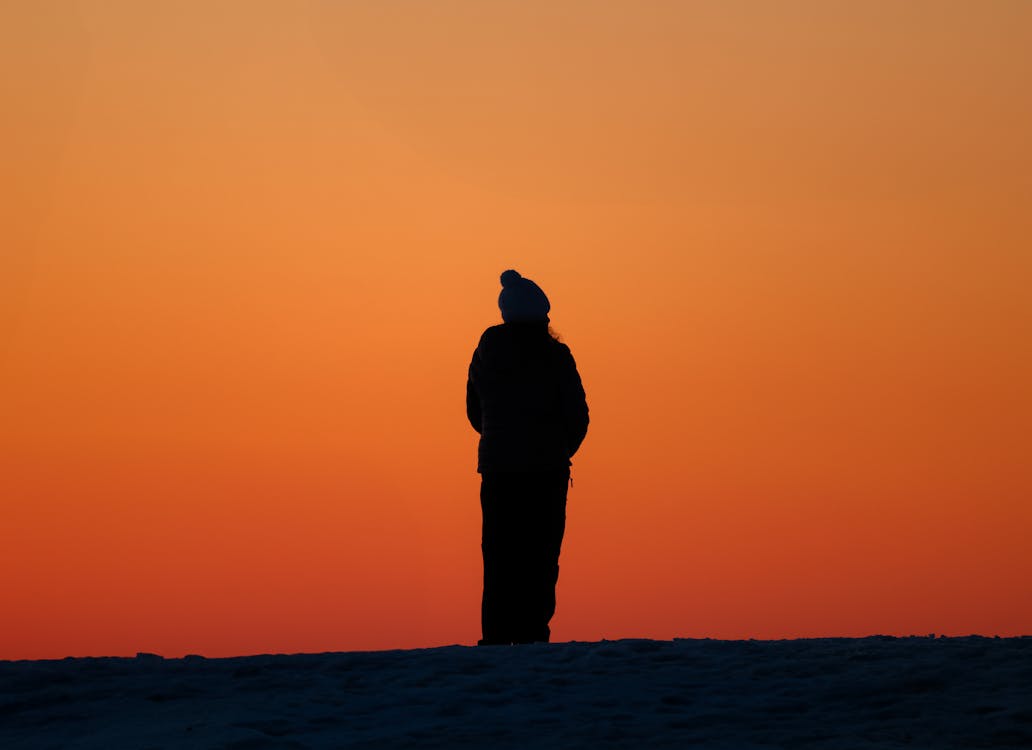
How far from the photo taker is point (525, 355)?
989 centimetres

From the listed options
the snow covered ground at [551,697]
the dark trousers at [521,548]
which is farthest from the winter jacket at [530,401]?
the snow covered ground at [551,697]

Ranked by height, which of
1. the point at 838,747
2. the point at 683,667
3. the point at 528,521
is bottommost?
the point at 838,747

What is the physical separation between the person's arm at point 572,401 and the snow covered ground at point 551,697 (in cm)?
187

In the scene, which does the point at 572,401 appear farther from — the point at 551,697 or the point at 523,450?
the point at 551,697

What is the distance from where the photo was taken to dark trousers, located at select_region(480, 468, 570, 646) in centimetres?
995

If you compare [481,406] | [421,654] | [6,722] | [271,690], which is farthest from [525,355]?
[6,722]

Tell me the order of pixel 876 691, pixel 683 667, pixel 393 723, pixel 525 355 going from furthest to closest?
pixel 525 355
pixel 683 667
pixel 876 691
pixel 393 723

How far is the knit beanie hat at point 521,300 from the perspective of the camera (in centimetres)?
991

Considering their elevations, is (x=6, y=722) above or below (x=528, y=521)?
below

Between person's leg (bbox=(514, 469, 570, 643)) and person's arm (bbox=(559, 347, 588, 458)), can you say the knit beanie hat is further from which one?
person's leg (bbox=(514, 469, 570, 643))

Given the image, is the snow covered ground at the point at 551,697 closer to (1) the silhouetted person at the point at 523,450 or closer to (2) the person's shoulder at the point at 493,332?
(1) the silhouetted person at the point at 523,450

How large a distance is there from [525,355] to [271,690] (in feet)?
10.5

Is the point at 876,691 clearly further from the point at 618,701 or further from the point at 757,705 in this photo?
the point at 618,701

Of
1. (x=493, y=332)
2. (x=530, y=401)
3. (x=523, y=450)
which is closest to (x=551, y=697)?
(x=523, y=450)
